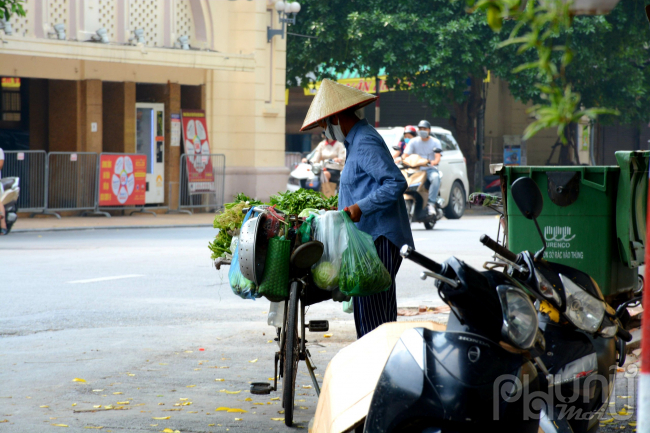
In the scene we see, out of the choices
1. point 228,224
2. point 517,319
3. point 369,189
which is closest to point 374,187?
point 369,189

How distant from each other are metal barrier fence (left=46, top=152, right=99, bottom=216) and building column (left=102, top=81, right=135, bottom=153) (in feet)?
5.66

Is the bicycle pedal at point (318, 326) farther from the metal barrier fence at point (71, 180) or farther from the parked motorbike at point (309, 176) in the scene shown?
the metal barrier fence at point (71, 180)

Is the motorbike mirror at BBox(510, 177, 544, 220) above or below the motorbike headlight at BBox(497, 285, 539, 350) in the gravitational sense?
above

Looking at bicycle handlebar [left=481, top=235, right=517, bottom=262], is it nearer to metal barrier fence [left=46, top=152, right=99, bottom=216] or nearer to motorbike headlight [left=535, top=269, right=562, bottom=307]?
motorbike headlight [left=535, top=269, right=562, bottom=307]

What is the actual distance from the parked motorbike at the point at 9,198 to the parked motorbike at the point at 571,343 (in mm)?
13430

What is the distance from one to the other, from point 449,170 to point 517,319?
698 inches

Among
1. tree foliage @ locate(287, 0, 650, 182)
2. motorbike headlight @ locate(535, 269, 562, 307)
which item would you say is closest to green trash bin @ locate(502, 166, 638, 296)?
motorbike headlight @ locate(535, 269, 562, 307)

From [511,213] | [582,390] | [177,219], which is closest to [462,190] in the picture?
[177,219]

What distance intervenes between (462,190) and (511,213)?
1412 centimetres

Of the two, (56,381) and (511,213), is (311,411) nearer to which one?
(56,381)

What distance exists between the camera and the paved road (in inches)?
196

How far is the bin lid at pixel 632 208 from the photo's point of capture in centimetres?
649

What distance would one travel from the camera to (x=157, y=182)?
21391mm

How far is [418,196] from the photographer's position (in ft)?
56.2
